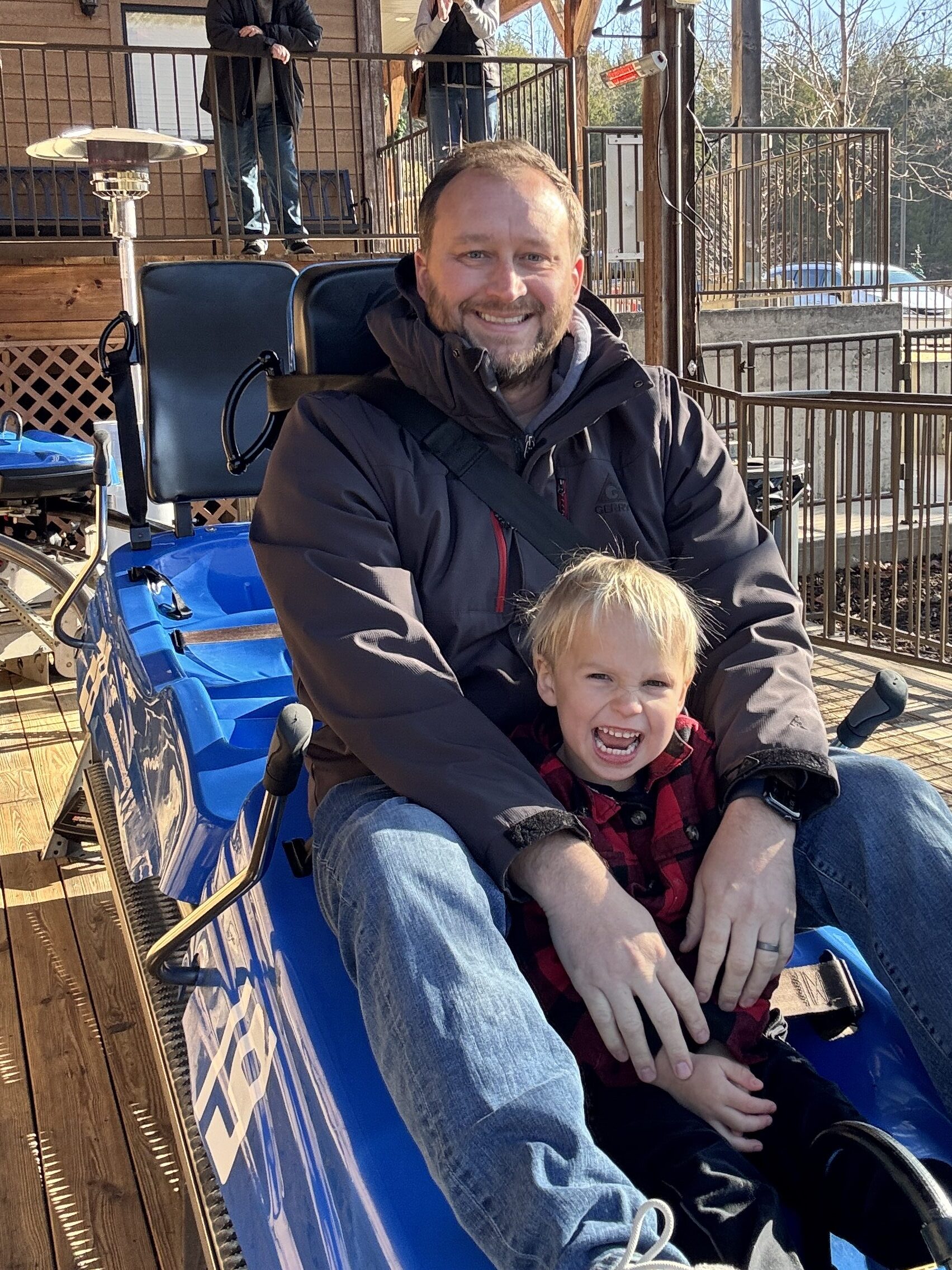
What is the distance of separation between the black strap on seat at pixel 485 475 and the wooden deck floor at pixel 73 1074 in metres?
1.21

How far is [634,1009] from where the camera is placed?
1.43 meters

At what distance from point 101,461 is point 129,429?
233 millimetres

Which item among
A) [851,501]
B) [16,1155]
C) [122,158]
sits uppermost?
[122,158]

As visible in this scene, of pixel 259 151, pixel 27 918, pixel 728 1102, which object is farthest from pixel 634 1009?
pixel 259 151

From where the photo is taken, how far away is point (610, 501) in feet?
6.49

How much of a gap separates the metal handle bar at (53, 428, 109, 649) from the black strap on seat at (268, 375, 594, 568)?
5.17ft

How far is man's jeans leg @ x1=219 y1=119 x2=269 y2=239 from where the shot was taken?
25.4 feet

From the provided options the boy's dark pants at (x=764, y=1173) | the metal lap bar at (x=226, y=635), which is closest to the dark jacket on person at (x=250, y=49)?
the metal lap bar at (x=226, y=635)

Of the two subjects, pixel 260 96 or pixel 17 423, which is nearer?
pixel 17 423

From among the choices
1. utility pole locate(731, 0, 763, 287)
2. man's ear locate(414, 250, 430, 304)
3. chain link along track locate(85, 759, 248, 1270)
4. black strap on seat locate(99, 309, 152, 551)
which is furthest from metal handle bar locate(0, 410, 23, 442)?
utility pole locate(731, 0, 763, 287)

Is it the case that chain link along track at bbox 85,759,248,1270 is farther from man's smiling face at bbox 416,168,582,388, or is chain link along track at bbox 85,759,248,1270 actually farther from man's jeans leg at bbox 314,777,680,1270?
man's smiling face at bbox 416,168,582,388

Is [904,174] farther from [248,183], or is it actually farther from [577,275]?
[577,275]

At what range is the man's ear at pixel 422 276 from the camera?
2002 millimetres

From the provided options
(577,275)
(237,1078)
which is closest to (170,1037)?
(237,1078)
